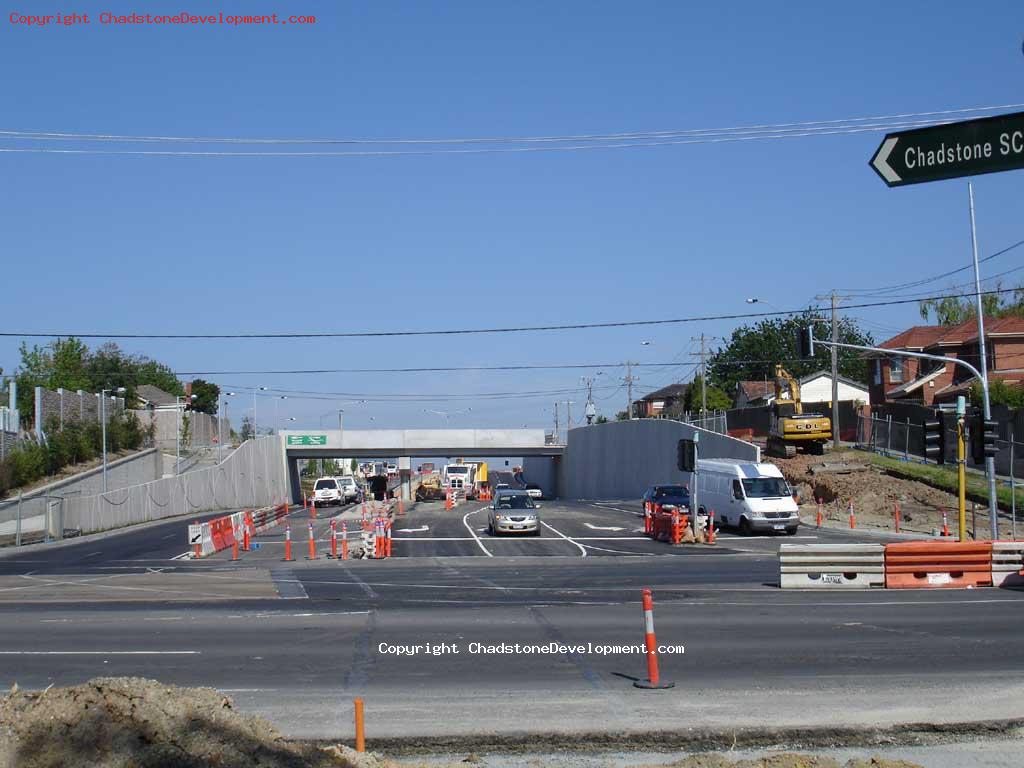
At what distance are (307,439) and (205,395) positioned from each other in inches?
2305

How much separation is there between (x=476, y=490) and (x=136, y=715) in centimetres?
9003

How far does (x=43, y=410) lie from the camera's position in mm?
64188

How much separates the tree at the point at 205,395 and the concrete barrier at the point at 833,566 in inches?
5220

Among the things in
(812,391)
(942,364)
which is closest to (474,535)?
(942,364)

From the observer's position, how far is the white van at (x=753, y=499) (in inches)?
1448

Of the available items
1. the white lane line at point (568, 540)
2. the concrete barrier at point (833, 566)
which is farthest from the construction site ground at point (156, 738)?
the white lane line at point (568, 540)

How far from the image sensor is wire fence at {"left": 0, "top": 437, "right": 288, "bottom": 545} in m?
44.1

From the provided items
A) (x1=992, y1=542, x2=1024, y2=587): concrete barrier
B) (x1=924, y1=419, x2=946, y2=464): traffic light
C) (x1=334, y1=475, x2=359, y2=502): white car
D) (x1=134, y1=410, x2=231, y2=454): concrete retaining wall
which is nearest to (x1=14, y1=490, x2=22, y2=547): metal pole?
(x1=924, y1=419, x2=946, y2=464): traffic light

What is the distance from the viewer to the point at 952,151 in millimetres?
6980

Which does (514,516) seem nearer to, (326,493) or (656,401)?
(326,493)

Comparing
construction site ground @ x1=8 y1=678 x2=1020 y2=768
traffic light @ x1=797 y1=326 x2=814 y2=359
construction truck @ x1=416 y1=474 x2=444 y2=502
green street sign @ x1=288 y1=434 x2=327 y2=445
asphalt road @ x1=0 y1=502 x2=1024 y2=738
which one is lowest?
construction truck @ x1=416 y1=474 x2=444 y2=502

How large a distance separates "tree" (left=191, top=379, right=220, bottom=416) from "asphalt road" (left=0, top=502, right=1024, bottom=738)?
12396 centimetres

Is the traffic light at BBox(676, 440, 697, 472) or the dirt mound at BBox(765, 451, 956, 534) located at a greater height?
the traffic light at BBox(676, 440, 697, 472)

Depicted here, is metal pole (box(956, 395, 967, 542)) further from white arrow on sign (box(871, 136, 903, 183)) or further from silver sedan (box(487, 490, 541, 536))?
white arrow on sign (box(871, 136, 903, 183))
